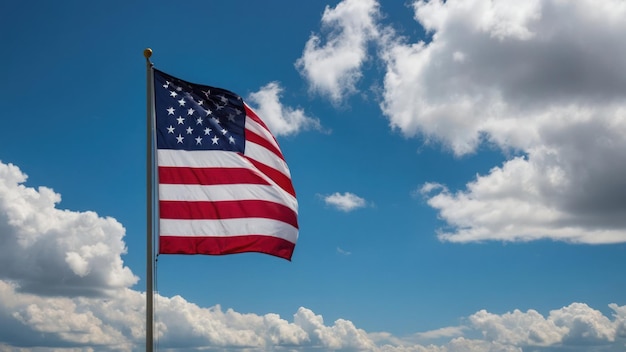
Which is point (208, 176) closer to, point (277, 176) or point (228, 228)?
point (228, 228)

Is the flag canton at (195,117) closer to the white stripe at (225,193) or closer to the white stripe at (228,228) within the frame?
the white stripe at (225,193)

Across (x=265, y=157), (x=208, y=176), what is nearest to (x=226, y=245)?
(x=208, y=176)

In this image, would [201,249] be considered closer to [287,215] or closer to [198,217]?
[198,217]

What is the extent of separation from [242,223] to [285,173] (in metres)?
3.57

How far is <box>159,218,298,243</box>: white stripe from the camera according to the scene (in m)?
25.0

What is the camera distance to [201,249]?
2525cm

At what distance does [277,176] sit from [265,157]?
895 mm

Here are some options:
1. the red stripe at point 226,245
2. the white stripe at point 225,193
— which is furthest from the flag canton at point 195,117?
the red stripe at point 226,245

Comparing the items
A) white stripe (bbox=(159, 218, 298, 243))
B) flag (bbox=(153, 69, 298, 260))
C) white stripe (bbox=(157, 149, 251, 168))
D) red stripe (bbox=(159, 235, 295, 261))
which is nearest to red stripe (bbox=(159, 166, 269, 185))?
flag (bbox=(153, 69, 298, 260))

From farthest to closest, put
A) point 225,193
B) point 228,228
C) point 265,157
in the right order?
point 265,157, point 225,193, point 228,228

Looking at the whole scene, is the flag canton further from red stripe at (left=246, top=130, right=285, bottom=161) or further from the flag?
red stripe at (left=246, top=130, right=285, bottom=161)

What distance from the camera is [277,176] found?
28453 millimetres

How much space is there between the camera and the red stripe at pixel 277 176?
2792 centimetres

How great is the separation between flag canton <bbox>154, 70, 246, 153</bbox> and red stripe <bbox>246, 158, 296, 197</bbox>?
0.91m
